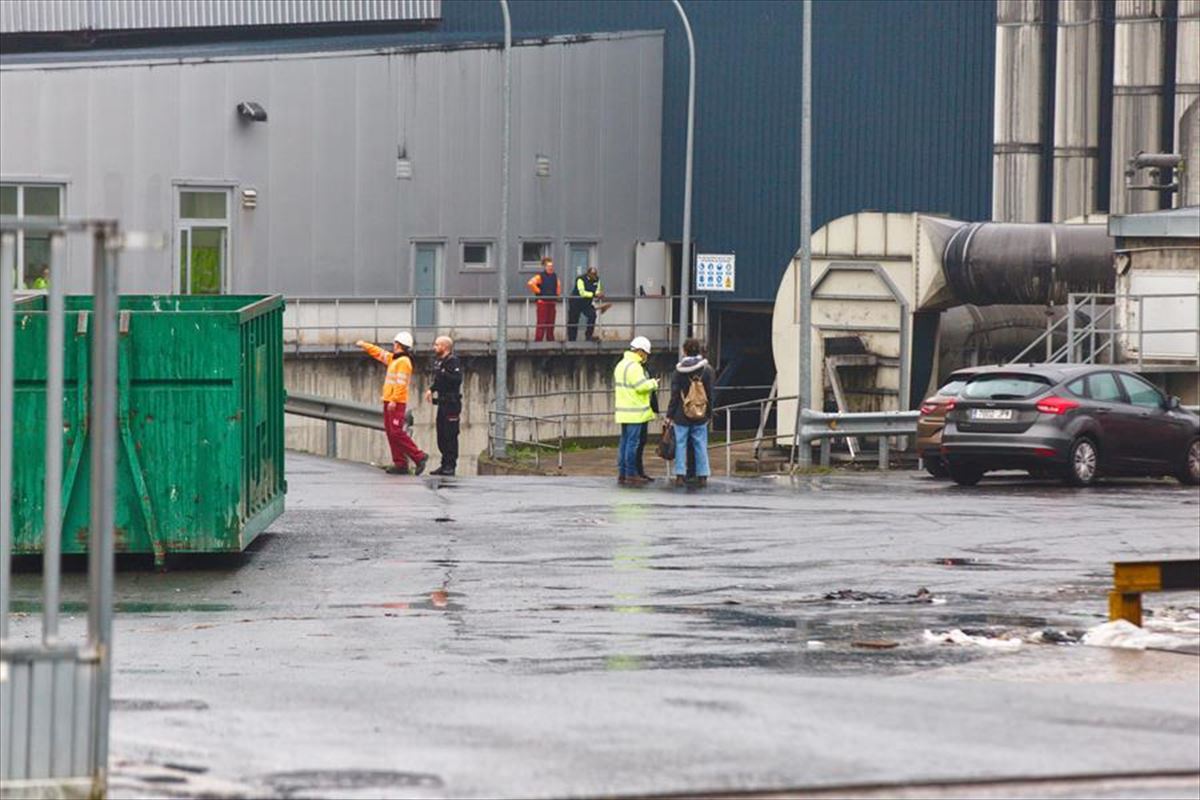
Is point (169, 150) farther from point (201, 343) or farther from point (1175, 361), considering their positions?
point (201, 343)

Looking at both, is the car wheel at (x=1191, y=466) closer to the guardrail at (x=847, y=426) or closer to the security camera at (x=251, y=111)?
the guardrail at (x=847, y=426)

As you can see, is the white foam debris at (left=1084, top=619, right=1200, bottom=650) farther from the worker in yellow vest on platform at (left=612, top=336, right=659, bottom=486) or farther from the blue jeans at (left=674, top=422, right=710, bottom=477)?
the worker in yellow vest on platform at (left=612, top=336, right=659, bottom=486)

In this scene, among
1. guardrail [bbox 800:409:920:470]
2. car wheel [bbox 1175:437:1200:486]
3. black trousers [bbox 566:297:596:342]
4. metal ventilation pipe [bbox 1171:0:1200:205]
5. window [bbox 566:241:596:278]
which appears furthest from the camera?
window [bbox 566:241:596:278]

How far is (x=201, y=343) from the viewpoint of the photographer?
648 inches

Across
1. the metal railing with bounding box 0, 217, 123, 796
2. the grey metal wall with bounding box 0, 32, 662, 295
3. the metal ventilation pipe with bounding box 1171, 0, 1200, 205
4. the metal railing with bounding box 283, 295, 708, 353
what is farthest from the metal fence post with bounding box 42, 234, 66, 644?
the metal ventilation pipe with bounding box 1171, 0, 1200, 205

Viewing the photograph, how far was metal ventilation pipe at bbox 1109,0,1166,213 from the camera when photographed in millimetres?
46562

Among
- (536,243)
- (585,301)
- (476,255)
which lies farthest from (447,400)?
(536,243)

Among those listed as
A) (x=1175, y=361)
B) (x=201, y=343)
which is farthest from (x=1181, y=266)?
(x=201, y=343)

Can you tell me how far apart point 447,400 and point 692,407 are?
3900 mm

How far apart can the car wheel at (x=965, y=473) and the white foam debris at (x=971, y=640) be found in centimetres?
1327

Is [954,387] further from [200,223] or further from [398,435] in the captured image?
[200,223]

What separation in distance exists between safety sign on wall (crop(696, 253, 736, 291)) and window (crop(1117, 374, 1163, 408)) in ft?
51.5

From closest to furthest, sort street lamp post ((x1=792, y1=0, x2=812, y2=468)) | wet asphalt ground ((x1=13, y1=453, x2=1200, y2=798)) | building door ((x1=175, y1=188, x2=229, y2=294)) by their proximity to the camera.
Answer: wet asphalt ground ((x1=13, y1=453, x2=1200, y2=798)) < street lamp post ((x1=792, y1=0, x2=812, y2=468)) < building door ((x1=175, y1=188, x2=229, y2=294))

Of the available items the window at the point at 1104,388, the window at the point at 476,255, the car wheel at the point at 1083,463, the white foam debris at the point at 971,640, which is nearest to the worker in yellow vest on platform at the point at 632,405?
the car wheel at the point at 1083,463
